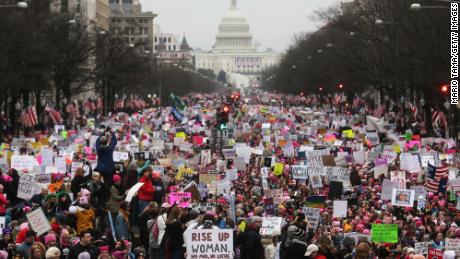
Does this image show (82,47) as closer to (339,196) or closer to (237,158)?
(237,158)

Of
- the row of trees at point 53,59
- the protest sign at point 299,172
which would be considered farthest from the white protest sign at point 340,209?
the row of trees at point 53,59

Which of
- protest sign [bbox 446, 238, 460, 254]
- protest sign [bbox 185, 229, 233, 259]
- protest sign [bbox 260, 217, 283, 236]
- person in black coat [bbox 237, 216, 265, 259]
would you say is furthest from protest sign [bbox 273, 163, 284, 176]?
protest sign [bbox 185, 229, 233, 259]

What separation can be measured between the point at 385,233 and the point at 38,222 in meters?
4.51

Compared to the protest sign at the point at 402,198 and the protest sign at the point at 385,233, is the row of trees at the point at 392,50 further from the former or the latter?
the protest sign at the point at 385,233

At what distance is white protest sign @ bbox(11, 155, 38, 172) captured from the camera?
29.5 m

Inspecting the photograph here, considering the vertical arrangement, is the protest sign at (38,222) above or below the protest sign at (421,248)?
above

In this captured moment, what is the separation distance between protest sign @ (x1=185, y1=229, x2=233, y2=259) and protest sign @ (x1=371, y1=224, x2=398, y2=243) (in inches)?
129

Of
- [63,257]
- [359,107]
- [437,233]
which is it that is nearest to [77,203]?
[63,257]

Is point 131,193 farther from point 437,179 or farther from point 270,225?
point 437,179

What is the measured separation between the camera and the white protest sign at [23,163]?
2947 centimetres

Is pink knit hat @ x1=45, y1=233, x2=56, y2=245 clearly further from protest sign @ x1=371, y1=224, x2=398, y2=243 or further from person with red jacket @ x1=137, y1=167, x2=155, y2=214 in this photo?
person with red jacket @ x1=137, y1=167, x2=155, y2=214

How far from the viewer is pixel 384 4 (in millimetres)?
67188

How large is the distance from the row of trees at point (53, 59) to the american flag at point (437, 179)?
2648 cm

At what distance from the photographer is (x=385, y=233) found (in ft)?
63.9
